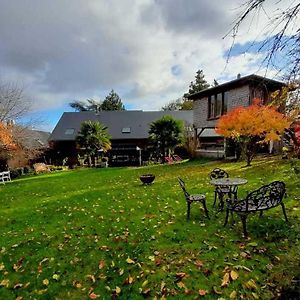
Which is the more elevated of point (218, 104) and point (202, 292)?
point (218, 104)

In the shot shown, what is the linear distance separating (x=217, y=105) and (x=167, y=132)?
16.0 feet

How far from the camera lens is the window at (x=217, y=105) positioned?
21438 mm

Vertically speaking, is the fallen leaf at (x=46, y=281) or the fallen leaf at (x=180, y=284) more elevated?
the fallen leaf at (x=180, y=284)

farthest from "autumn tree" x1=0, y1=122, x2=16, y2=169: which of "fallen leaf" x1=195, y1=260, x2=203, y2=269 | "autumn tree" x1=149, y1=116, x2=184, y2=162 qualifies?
"fallen leaf" x1=195, y1=260, x2=203, y2=269

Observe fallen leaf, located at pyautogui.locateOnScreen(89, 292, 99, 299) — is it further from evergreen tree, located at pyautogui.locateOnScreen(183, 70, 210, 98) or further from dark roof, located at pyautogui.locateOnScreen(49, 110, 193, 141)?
evergreen tree, located at pyautogui.locateOnScreen(183, 70, 210, 98)

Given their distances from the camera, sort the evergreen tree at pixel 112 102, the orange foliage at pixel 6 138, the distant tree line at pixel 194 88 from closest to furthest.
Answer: the orange foliage at pixel 6 138 < the evergreen tree at pixel 112 102 < the distant tree line at pixel 194 88

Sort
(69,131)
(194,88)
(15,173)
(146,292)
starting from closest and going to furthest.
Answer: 1. (146,292)
2. (15,173)
3. (69,131)
4. (194,88)

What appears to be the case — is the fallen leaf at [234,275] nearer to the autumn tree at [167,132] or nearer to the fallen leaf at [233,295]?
the fallen leaf at [233,295]

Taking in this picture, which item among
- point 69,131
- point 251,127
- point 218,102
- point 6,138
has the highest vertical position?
point 218,102

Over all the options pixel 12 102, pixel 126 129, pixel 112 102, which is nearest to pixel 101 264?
pixel 12 102

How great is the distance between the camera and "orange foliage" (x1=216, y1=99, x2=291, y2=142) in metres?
14.5

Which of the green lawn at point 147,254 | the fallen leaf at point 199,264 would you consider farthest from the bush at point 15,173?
the fallen leaf at point 199,264

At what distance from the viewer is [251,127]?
15.4 m

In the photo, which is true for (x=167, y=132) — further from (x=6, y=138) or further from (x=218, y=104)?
(x=6, y=138)
